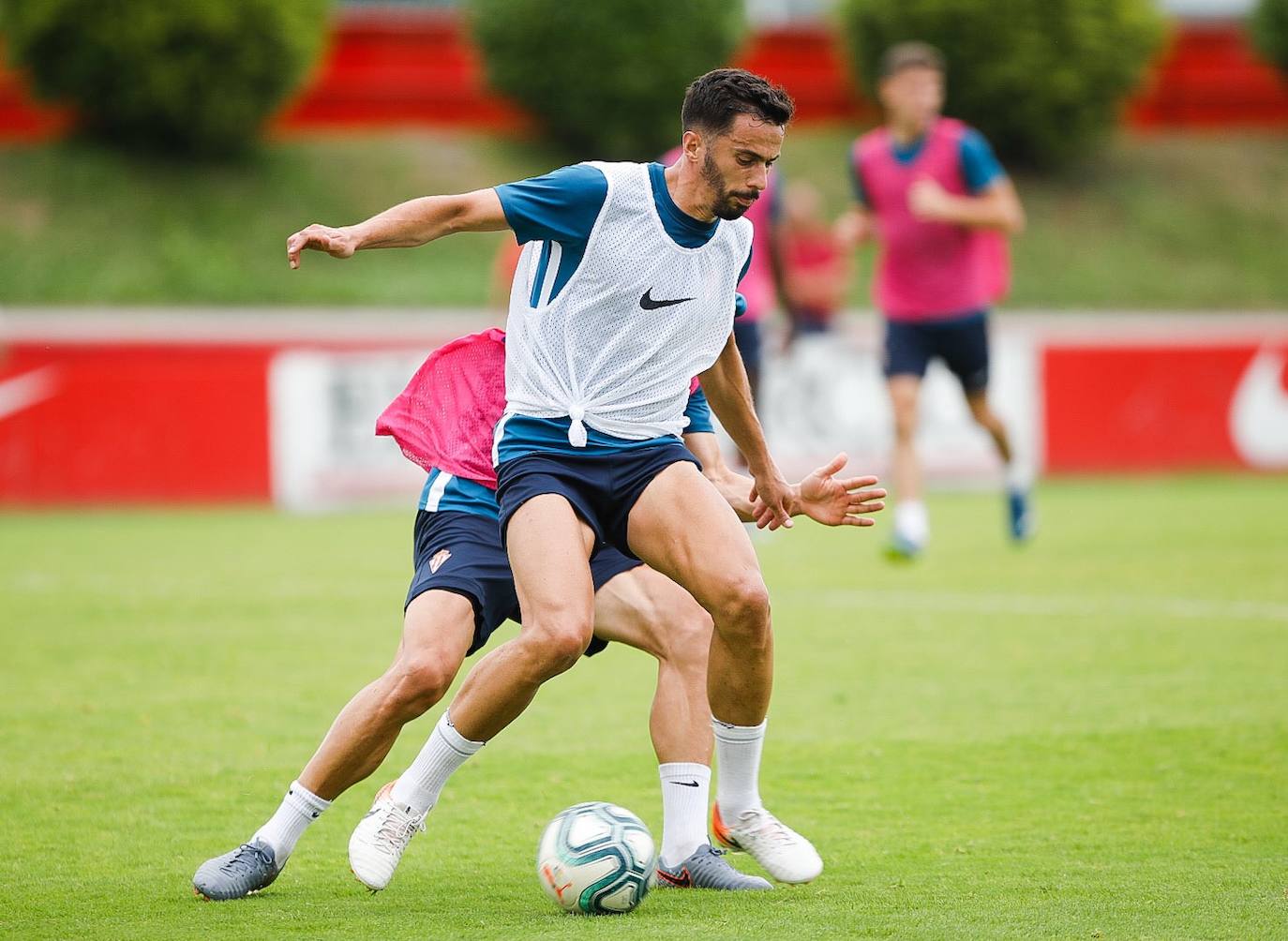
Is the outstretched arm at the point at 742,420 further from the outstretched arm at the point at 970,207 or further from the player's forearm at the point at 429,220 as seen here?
the outstretched arm at the point at 970,207

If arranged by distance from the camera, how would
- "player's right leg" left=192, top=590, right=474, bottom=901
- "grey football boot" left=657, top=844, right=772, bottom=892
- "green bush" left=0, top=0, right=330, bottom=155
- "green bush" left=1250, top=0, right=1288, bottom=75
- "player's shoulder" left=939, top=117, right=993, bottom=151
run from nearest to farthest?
1. "player's right leg" left=192, top=590, right=474, bottom=901
2. "grey football boot" left=657, top=844, right=772, bottom=892
3. "player's shoulder" left=939, top=117, right=993, bottom=151
4. "green bush" left=0, top=0, right=330, bottom=155
5. "green bush" left=1250, top=0, right=1288, bottom=75

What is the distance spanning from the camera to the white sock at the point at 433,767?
4.93 metres

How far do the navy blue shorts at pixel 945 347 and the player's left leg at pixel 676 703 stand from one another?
6.75 metres

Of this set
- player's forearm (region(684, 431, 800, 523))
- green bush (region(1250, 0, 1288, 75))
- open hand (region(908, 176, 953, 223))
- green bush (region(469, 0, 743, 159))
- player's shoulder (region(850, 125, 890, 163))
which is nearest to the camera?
player's forearm (region(684, 431, 800, 523))

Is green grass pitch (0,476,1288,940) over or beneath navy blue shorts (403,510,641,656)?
beneath

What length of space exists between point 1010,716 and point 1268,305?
19.1 m

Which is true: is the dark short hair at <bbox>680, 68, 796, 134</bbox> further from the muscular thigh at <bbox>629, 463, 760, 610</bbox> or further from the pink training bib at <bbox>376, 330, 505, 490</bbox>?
the pink training bib at <bbox>376, 330, 505, 490</bbox>

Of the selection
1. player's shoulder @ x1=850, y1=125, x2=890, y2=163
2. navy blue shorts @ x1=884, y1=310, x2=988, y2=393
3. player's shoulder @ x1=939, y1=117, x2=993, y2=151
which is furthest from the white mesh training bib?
player's shoulder @ x1=850, y1=125, x2=890, y2=163

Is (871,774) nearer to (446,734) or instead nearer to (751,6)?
(446,734)

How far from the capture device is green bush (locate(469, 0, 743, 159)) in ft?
78.3

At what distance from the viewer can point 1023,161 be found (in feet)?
89.2

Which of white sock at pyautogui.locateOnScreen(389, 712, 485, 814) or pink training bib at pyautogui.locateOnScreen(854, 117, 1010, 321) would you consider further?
pink training bib at pyautogui.locateOnScreen(854, 117, 1010, 321)

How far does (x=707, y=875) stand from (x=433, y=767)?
0.79 metres

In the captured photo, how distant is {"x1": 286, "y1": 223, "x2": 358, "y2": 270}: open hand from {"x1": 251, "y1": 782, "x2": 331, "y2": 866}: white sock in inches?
A: 56.0
